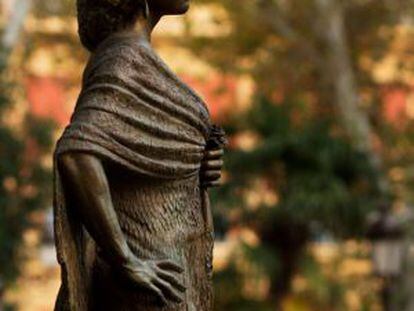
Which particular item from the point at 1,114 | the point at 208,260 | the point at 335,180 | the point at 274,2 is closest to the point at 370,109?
the point at 274,2

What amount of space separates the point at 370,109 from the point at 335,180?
4388 millimetres

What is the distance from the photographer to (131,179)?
3.97 m

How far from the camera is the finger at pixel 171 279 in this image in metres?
3.91

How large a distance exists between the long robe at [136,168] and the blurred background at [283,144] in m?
9.33

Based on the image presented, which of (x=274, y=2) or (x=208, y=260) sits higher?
(x=274, y=2)

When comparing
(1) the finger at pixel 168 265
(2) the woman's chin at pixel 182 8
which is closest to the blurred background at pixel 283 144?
(2) the woman's chin at pixel 182 8

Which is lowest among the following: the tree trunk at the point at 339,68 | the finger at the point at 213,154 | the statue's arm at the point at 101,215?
the statue's arm at the point at 101,215

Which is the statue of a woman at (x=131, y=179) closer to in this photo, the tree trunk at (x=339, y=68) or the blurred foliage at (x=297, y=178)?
the blurred foliage at (x=297, y=178)

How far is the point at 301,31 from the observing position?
20109 millimetres

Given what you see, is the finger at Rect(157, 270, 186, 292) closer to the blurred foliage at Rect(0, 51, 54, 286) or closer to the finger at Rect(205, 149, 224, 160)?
the finger at Rect(205, 149, 224, 160)

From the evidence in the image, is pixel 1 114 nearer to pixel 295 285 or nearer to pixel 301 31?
pixel 295 285

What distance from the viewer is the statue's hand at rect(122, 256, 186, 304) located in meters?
3.83

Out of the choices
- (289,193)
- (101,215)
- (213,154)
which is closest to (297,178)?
(289,193)

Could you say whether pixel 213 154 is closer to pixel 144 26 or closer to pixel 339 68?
pixel 144 26
